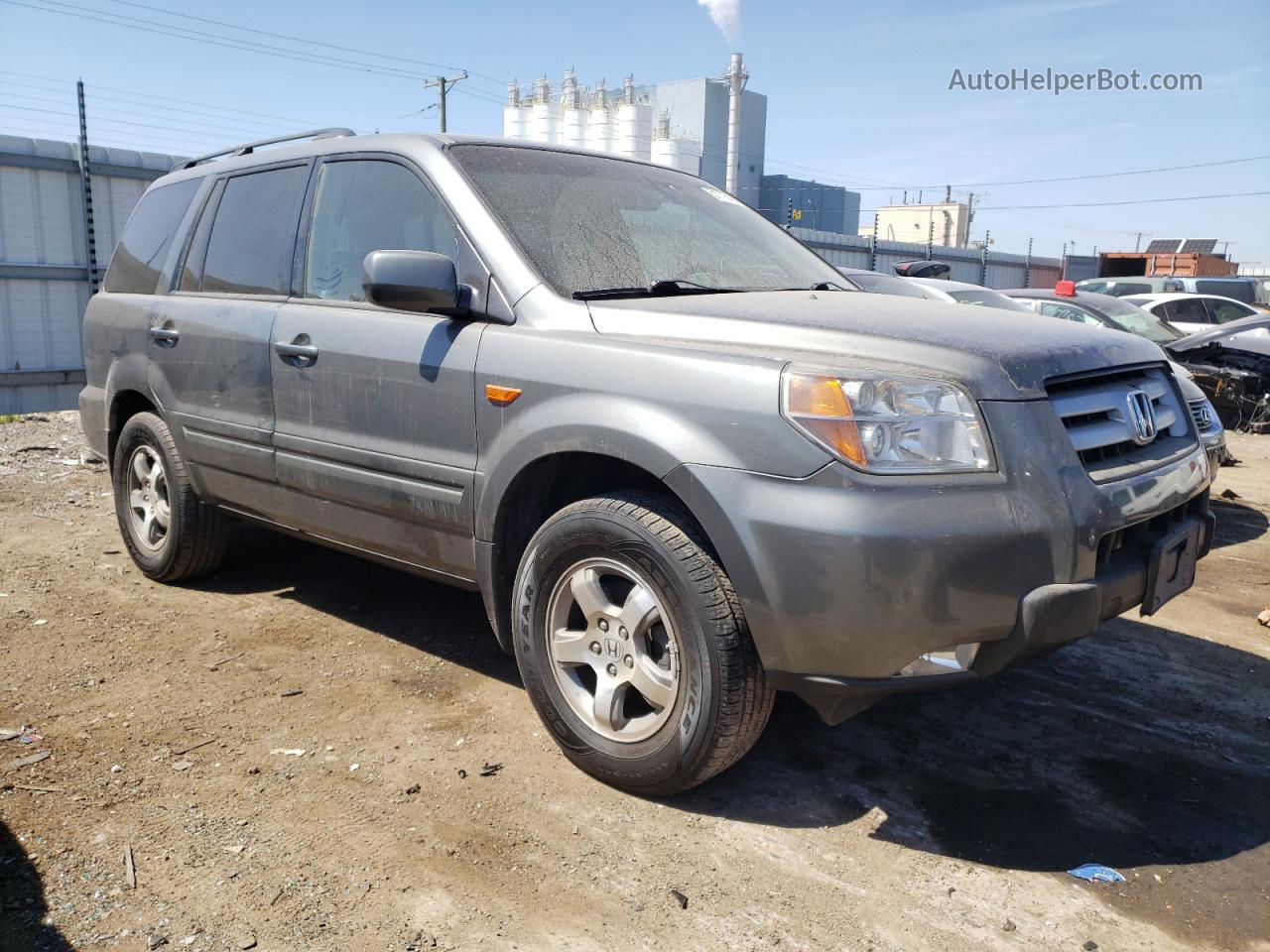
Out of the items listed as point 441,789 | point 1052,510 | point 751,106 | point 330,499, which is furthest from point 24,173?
point 751,106

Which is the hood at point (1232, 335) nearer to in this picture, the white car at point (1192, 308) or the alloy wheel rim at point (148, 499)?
the white car at point (1192, 308)

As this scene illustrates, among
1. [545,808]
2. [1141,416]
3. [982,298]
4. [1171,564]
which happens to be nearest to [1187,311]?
[982,298]

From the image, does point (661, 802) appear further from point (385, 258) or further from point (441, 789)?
point (385, 258)

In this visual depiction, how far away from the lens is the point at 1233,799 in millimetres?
2951

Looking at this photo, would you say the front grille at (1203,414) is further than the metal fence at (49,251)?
No

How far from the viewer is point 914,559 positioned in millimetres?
2344

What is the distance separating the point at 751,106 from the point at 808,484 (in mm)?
50617

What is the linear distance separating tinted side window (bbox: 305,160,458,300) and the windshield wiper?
1.64 feet

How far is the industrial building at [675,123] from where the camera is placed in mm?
42594

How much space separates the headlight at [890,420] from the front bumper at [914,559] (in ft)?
0.15

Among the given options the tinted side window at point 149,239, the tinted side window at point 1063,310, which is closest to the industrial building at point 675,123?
the tinted side window at point 1063,310

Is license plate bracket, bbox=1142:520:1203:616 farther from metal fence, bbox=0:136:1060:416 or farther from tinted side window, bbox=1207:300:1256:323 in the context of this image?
tinted side window, bbox=1207:300:1256:323

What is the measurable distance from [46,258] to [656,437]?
12.5m

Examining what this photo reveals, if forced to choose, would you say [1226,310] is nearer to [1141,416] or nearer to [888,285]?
[888,285]
